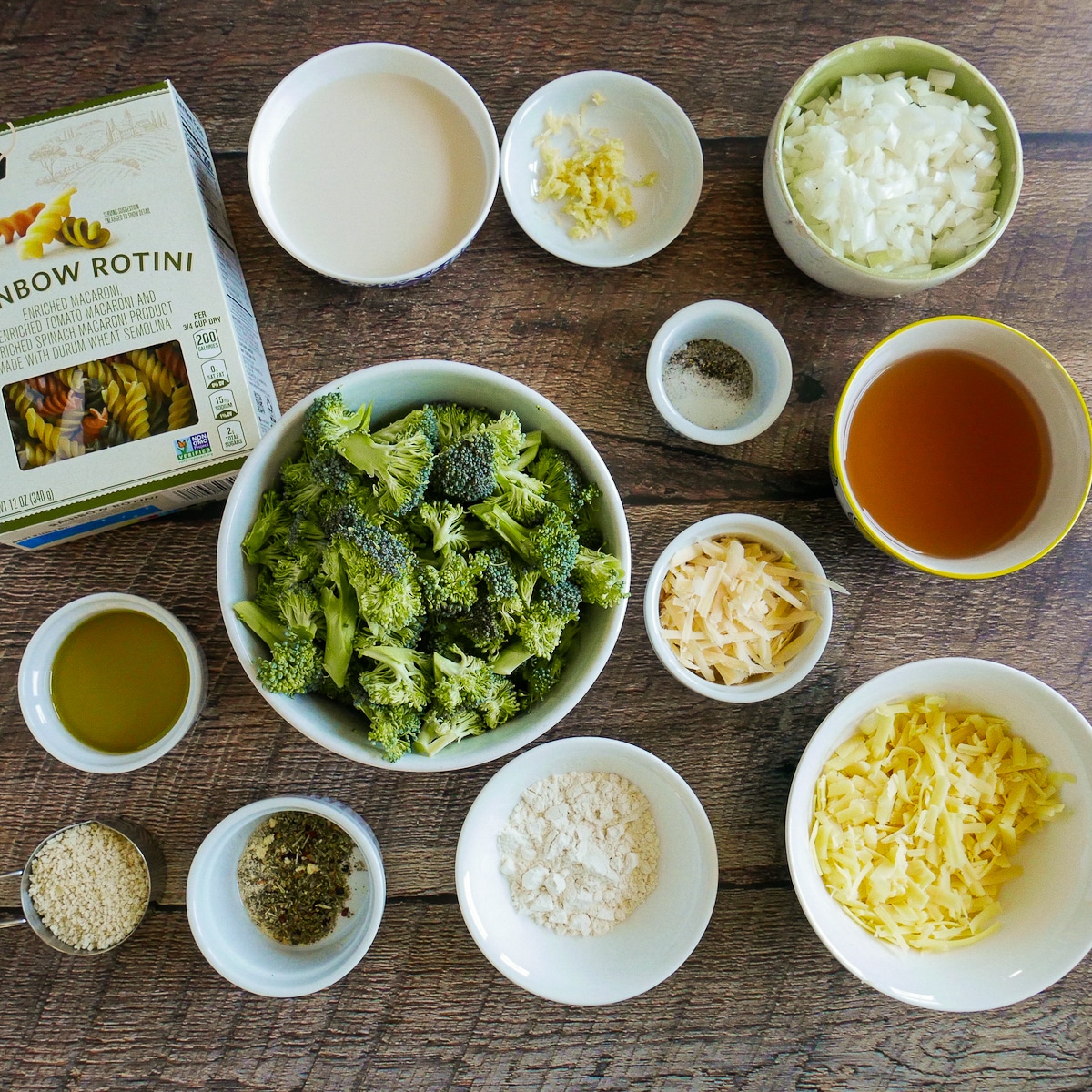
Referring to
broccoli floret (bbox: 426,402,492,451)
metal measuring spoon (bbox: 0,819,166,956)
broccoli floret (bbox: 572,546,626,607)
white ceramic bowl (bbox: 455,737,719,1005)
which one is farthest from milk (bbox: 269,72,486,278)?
metal measuring spoon (bbox: 0,819,166,956)

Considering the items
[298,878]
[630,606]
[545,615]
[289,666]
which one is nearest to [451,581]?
[545,615]

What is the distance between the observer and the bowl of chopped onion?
1.53 m

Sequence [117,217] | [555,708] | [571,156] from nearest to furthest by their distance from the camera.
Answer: [555,708] → [117,217] → [571,156]

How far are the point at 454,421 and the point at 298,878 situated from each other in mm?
926

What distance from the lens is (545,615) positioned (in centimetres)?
133

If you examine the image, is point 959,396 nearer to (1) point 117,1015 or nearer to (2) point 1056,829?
(2) point 1056,829

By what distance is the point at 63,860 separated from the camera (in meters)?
1.59

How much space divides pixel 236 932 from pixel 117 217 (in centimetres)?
131

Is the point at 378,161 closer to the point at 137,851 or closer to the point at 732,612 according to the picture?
the point at 732,612

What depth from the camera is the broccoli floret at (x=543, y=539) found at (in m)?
1.30

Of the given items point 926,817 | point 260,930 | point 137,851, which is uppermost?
point 926,817

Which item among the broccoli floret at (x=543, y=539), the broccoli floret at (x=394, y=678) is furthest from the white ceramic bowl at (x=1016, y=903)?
the broccoli floret at (x=394, y=678)

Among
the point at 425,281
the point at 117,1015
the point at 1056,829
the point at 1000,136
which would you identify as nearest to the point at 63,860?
the point at 117,1015

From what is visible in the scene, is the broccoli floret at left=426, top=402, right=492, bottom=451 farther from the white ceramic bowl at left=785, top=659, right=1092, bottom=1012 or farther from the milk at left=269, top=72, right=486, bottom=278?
the white ceramic bowl at left=785, top=659, right=1092, bottom=1012
